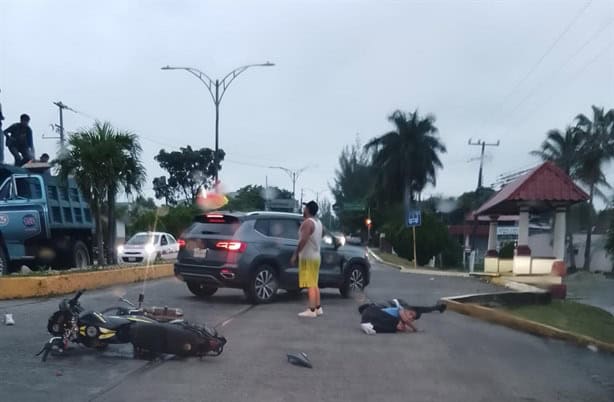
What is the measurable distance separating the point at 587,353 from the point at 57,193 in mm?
13080

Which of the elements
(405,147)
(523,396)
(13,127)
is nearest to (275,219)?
(523,396)

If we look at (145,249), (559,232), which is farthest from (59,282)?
(145,249)

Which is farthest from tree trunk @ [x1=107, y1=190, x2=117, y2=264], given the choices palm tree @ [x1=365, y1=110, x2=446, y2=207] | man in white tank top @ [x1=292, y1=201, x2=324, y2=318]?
palm tree @ [x1=365, y1=110, x2=446, y2=207]

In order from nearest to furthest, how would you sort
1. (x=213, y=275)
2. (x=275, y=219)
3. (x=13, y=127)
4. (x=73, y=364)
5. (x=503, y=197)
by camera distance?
(x=73, y=364) < (x=213, y=275) < (x=275, y=219) < (x=13, y=127) < (x=503, y=197)

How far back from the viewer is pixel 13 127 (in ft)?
55.8

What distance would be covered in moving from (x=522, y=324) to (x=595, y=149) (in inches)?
1745

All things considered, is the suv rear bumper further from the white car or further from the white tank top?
the white car

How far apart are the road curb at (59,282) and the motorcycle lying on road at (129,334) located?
5.12 meters

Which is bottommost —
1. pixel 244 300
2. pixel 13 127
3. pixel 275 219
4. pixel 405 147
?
pixel 244 300

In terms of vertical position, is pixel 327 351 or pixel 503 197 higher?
pixel 503 197

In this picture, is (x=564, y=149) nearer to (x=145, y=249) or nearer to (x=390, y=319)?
(x=145, y=249)

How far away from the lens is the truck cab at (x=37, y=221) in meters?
15.1

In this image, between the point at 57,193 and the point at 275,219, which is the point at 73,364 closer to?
the point at 275,219

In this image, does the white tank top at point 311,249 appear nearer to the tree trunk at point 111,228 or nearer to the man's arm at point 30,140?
the tree trunk at point 111,228
